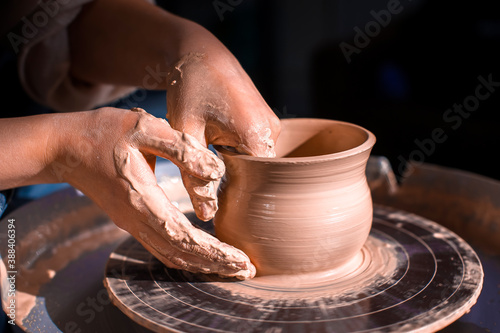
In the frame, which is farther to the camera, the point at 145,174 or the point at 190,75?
the point at 190,75

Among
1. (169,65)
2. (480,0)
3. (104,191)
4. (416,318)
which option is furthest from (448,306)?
(480,0)

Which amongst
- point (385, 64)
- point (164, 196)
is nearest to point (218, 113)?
point (164, 196)

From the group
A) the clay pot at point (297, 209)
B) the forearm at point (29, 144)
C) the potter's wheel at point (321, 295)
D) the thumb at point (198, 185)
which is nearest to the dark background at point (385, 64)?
the potter's wheel at point (321, 295)

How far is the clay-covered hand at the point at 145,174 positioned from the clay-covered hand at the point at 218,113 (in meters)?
0.07

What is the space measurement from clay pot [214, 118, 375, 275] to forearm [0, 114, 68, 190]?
1.27 ft

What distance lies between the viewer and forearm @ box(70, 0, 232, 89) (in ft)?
4.56

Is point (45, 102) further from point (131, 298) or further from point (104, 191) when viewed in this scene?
point (131, 298)

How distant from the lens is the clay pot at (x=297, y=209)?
108cm

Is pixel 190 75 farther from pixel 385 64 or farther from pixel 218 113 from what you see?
pixel 385 64

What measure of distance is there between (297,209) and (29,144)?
63 cm

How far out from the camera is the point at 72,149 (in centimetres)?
110

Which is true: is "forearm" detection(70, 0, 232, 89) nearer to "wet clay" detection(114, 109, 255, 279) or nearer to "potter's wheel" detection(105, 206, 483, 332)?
"wet clay" detection(114, 109, 255, 279)

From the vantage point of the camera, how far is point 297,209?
1101 mm

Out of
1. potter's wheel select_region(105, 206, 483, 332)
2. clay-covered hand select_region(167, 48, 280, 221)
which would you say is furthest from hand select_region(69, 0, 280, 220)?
potter's wheel select_region(105, 206, 483, 332)
